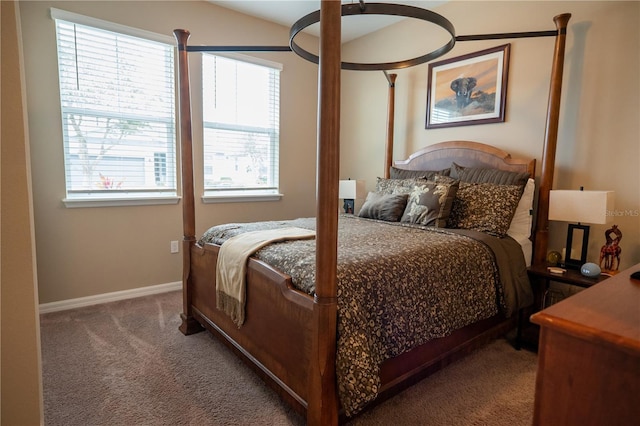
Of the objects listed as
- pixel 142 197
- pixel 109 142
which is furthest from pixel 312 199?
pixel 109 142

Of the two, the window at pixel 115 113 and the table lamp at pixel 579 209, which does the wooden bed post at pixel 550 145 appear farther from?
the window at pixel 115 113

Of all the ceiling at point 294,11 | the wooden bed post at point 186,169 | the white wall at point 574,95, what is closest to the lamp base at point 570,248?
the white wall at point 574,95

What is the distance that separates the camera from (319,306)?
1.36 m

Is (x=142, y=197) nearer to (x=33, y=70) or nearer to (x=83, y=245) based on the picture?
(x=83, y=245)

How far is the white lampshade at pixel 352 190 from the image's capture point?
372cm

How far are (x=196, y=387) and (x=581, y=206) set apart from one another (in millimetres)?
2573

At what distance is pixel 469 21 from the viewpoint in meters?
3.16

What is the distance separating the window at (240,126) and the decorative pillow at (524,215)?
2525mm

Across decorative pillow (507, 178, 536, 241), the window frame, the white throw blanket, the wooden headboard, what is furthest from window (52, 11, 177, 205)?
decorative pillow (507, 178, 536, 241)

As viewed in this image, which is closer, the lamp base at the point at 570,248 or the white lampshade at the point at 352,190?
the lamp base at the point at 570,248

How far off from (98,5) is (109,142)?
1121 millimetres

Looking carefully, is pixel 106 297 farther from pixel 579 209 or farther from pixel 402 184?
pixel 579 209

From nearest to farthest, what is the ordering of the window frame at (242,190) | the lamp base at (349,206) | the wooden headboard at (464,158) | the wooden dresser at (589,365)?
the wooden dresser at (589,365)
the wooden headboard at (464,158)
the window frame at (242,190)
the lamp base at (349,206)

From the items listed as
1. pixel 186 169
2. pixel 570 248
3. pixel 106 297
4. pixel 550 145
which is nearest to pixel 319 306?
pixel 186 169
